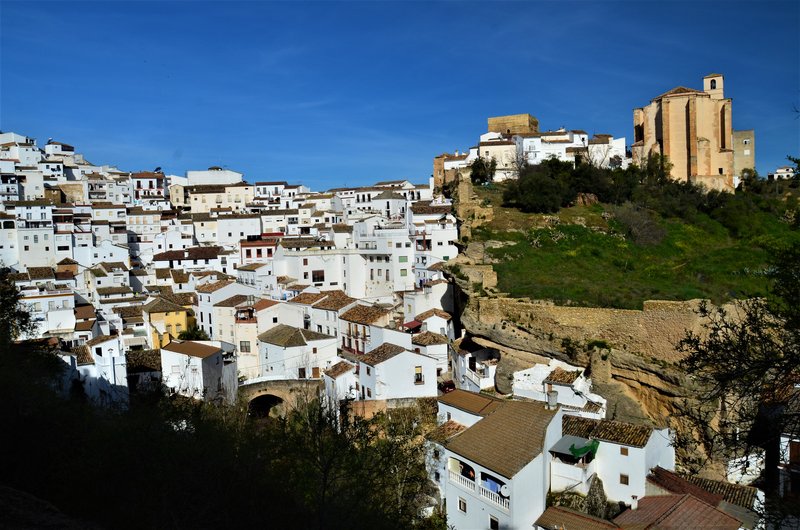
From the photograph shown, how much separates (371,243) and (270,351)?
12.0m

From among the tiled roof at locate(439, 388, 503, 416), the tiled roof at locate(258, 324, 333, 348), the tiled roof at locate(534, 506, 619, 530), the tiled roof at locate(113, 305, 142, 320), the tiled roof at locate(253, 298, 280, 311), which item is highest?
the tiled roof at locate(253, 298, 280, 311)

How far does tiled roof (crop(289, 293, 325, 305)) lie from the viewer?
32.7 metres

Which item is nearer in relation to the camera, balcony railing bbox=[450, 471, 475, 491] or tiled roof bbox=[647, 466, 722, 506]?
tiled roof bbox=[647, 466, 722, 506]

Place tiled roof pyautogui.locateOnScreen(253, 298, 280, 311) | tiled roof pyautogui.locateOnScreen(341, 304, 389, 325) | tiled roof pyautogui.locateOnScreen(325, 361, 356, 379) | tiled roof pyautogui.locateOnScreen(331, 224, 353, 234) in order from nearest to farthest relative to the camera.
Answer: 1. tiled roof pyautogui.locateOnScreen(325, 361, 356, 379)
2. tiled roof pyautogui.locateOnScreen(341, 304, 389, 325)
3. tiled roof pyautogui.locateOnScreen(253, 298, 280, 311)
4. tiled roof pyautogui.locateOnScreen(331, 224, 353, 234)

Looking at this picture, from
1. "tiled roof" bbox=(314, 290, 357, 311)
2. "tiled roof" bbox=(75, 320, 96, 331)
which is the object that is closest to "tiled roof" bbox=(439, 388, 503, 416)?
"tiled roof" bbox=(314, 290, 357, 311)

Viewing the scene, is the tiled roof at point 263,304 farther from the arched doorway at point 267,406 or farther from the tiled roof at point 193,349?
the tiled roof at point 193,349

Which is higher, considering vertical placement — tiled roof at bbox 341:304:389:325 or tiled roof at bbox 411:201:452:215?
tiled roof at bbox 411:201:452:215

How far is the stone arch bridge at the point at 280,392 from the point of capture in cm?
2434

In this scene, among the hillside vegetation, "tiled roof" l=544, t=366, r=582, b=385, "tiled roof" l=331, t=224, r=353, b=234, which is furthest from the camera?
"tiled roof" l=331, t=224, r=353, b=234

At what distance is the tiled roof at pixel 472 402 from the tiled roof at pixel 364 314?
8.24 metres

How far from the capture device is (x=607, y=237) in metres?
31.4

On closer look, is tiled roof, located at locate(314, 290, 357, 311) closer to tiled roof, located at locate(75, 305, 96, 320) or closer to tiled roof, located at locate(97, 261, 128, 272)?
tiled roof, located at locate(75, 305, 96, 320)

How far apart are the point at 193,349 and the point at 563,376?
550 inches

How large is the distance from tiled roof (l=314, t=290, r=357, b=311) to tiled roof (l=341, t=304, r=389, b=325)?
0.71 m
